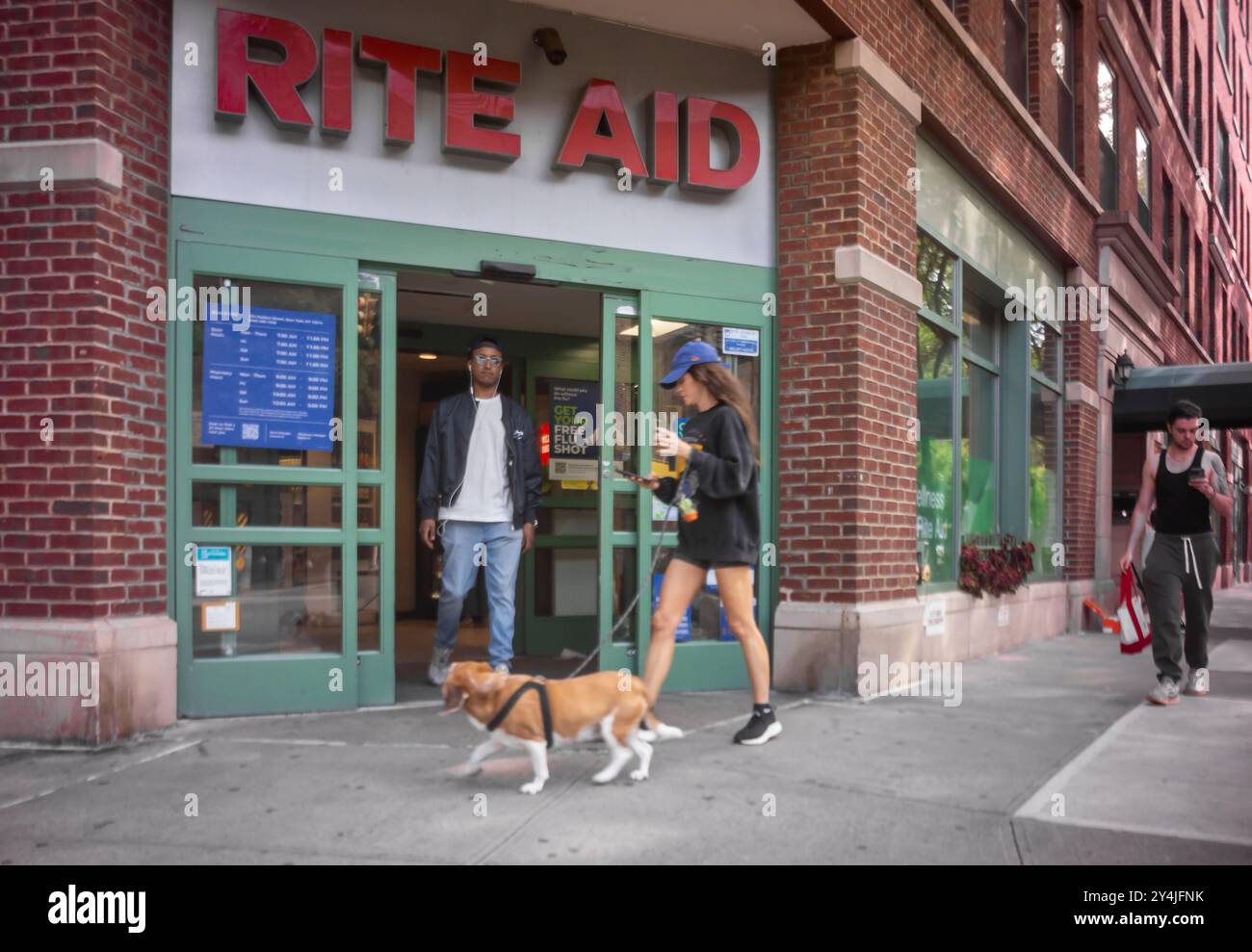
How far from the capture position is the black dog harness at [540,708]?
4.45m

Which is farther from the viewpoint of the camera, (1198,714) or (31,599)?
(1198,714)

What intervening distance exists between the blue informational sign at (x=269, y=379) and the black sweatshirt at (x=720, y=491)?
2.34 metres

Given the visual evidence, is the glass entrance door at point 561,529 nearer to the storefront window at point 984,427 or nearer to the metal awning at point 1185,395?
the storefront window at point 984,427

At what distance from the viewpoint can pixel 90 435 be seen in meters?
5.70

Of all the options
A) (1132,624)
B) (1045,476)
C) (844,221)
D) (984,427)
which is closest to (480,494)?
(844,221)

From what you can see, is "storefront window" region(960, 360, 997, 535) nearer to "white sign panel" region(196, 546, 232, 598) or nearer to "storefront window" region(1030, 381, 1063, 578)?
"storefront window" region(1030, 381, 1063, 578)

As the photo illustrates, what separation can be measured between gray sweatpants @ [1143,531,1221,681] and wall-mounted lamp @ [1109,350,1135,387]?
8508 millimetres

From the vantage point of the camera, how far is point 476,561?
735cm

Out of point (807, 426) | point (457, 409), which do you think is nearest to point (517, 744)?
point (457, 409)

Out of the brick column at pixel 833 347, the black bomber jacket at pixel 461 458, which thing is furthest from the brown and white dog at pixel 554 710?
the brick column at pixel 833 347

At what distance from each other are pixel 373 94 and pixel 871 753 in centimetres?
490

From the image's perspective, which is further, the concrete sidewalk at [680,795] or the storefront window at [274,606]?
the storefront window at [274,606]

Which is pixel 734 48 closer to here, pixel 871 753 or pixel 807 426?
pixel 807 426

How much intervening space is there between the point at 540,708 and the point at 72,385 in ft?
10.4
